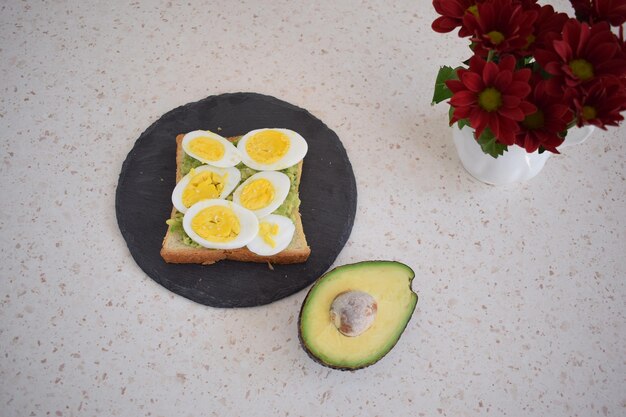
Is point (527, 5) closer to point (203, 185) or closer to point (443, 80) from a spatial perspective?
point (443, 80)

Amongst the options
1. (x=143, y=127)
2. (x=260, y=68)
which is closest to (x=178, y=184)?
(x=143, y=127)

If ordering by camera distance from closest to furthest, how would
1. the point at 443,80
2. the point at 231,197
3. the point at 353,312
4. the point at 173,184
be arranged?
the point at 353,312
the point at 443,80
the point at 231,197
the point at 173,184

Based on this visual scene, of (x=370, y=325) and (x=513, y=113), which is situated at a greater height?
(x=513, y=113)

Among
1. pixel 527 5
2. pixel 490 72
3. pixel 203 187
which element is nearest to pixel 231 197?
pixel 203 187

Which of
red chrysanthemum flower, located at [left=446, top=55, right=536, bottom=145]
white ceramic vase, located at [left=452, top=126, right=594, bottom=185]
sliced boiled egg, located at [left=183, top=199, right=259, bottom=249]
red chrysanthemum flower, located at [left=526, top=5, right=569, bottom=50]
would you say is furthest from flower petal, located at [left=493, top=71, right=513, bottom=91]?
sliced boiled egg, located at [left=183, top=199, right=259, bottom=249]

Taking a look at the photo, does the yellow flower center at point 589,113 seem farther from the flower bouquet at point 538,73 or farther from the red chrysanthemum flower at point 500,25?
the red chrysanthemum flower at point 500,25

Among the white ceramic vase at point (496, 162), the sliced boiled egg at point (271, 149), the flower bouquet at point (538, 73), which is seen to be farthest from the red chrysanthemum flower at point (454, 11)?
the sliced boiled egg at point (271, 149)
